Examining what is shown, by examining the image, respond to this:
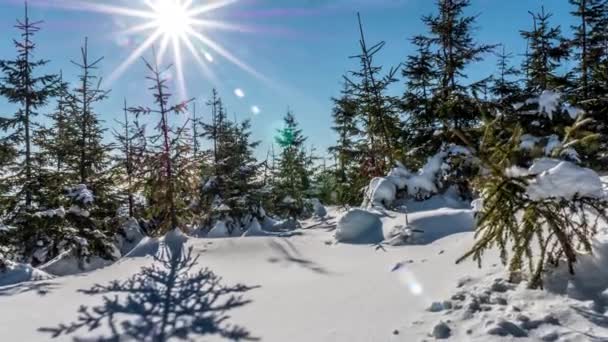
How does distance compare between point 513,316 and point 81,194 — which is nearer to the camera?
point 513,316

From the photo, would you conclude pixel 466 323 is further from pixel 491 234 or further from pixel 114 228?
pixel 114 228

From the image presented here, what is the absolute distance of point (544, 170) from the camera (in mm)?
3881

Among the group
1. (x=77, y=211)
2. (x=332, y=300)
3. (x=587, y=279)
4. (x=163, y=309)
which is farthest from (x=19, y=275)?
(x=587, y=279)

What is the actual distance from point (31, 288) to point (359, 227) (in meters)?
6.55

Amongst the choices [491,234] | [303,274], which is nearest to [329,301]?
[303,274]

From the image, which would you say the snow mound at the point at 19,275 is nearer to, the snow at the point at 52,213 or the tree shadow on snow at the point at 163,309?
the snow at the point at 52,213

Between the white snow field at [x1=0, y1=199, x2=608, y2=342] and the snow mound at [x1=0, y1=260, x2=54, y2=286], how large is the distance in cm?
127

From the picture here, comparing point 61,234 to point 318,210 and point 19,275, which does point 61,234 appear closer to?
point 19,275

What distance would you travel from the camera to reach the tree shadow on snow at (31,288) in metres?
6.15

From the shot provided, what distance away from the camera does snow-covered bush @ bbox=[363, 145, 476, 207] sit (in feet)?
35.8

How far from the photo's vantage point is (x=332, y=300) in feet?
15.6

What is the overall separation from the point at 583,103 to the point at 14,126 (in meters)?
20.8

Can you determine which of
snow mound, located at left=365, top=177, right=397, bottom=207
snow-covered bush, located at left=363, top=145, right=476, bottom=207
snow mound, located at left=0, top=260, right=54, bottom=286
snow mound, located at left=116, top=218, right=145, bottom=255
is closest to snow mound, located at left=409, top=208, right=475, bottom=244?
snow mound, located at left=365, top=177, right=397, bottom=207

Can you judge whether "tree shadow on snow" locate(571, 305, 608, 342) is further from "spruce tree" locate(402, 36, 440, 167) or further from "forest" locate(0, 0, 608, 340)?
"spruce tree" locate(402, 36, 440, 167)
